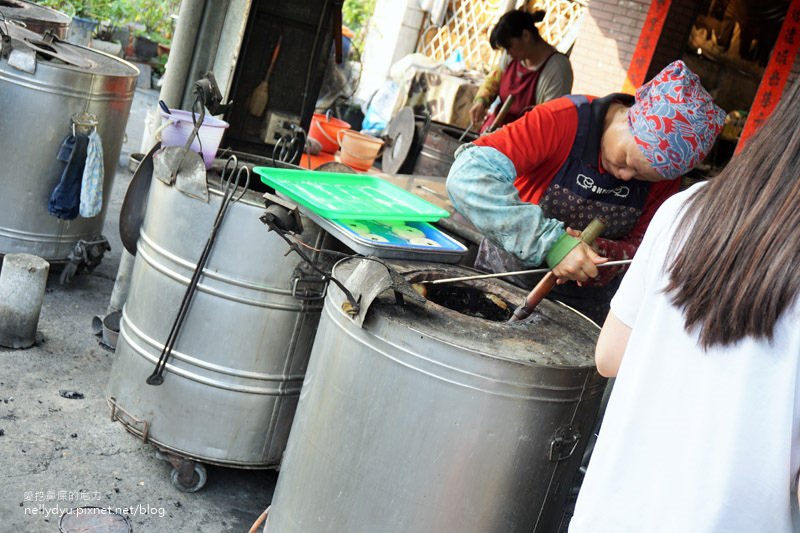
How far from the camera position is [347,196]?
2.95m

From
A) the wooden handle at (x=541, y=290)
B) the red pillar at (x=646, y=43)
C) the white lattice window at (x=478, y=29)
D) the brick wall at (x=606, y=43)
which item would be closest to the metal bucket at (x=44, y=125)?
the wooden handle at (x=541, y=290)

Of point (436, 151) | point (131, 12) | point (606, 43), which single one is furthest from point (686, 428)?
point (131, 12)

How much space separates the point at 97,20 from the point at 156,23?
138 cm

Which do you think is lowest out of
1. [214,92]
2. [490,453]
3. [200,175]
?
[490,453]

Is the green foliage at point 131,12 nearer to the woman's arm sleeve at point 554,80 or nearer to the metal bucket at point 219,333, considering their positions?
the woman's arm sleeve at point 554,80

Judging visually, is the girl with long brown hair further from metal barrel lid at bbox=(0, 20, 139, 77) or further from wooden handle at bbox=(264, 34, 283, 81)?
metal barrel lid at bbox=(0, 20, 139, 77)

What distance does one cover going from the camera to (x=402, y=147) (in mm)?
6012

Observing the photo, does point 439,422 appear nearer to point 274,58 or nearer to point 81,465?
point 81,465

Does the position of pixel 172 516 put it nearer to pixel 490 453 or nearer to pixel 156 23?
pixel 490 453

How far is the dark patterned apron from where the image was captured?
2.91 metres

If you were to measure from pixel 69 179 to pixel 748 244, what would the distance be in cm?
392

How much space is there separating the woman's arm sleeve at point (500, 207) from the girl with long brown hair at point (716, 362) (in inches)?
36.7

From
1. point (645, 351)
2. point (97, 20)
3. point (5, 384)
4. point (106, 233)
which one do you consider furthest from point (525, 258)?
point (97, 20)

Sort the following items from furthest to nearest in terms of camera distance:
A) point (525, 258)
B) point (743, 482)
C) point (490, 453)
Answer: point (525, 258)
point (490, 453)
point (743, 482)
